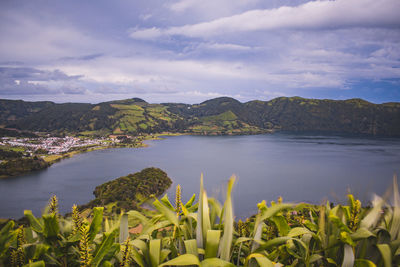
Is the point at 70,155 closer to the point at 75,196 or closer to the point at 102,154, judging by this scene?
the point at 102,154

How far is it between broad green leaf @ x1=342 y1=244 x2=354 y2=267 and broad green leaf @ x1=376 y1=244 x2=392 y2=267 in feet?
0.55

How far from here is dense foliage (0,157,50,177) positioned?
6316cm

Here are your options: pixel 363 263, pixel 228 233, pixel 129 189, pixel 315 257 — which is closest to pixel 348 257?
pixel 363 263

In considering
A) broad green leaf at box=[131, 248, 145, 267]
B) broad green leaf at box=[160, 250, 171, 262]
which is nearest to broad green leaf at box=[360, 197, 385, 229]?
broad green leaf at box=[160, 250, 171, 262]

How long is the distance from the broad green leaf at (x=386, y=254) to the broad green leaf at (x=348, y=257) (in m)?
0.17

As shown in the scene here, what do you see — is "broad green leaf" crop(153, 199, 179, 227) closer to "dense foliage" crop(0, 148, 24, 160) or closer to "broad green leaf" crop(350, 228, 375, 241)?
"broad green leaf" crop(350, 228, 375, 241)

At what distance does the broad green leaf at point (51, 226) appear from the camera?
5.06 ft

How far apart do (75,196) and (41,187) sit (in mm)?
11364

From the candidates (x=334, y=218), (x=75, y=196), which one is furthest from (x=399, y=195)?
(x=75, y=196)

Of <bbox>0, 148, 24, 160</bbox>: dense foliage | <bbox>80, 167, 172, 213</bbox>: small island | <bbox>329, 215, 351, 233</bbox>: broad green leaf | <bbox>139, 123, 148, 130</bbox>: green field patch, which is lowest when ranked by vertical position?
<bbox>80, 167, 172, 213</bbox>: small island

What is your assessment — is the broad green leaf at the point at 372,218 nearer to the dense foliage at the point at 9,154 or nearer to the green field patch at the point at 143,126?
the dense foliage at the point at 9,154

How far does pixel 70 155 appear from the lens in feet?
291

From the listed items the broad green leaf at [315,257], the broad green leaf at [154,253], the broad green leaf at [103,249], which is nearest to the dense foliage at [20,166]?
the broad green leaf at [103,249]

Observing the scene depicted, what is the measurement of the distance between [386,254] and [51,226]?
2.14 m
